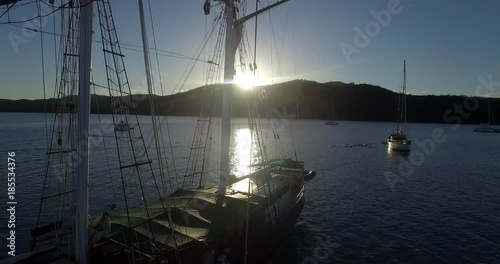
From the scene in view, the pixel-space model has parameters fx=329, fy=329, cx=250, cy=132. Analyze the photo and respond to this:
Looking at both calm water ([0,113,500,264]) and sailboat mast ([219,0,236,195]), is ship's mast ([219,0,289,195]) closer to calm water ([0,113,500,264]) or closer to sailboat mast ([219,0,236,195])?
sailboat mast ([219,0,236,195])

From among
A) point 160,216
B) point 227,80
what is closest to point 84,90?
point 160,216

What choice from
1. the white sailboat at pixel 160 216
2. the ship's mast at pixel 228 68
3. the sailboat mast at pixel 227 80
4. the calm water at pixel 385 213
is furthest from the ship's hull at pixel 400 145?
the sailboat mast at pixel 227 80

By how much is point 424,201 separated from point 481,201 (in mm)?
7681

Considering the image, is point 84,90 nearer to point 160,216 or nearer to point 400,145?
point 160,216

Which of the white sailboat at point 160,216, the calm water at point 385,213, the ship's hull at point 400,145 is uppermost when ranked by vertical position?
the white sailboat at point 160,216

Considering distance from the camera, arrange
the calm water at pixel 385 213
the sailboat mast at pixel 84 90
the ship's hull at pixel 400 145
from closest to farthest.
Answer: the sailboat mast at pixel 84 90
the calm water at pixel 385 213
the ship's hull at pixel 400 145

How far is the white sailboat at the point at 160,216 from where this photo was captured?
12.5 m

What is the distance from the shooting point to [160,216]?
765 inches

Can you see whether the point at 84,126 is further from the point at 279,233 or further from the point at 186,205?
the point at 279,233

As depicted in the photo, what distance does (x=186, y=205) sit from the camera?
21375 mm

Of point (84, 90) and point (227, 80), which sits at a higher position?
point (227, 80)

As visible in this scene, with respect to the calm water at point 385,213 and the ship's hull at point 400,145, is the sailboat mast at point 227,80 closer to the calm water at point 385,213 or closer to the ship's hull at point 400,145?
the calm water at point 385,213

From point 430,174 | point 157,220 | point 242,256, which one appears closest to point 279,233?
point 242,256

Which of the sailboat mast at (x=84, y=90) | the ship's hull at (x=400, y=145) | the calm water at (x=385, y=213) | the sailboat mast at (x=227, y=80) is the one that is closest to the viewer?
the sailboat mast at (x=84, y=90)
